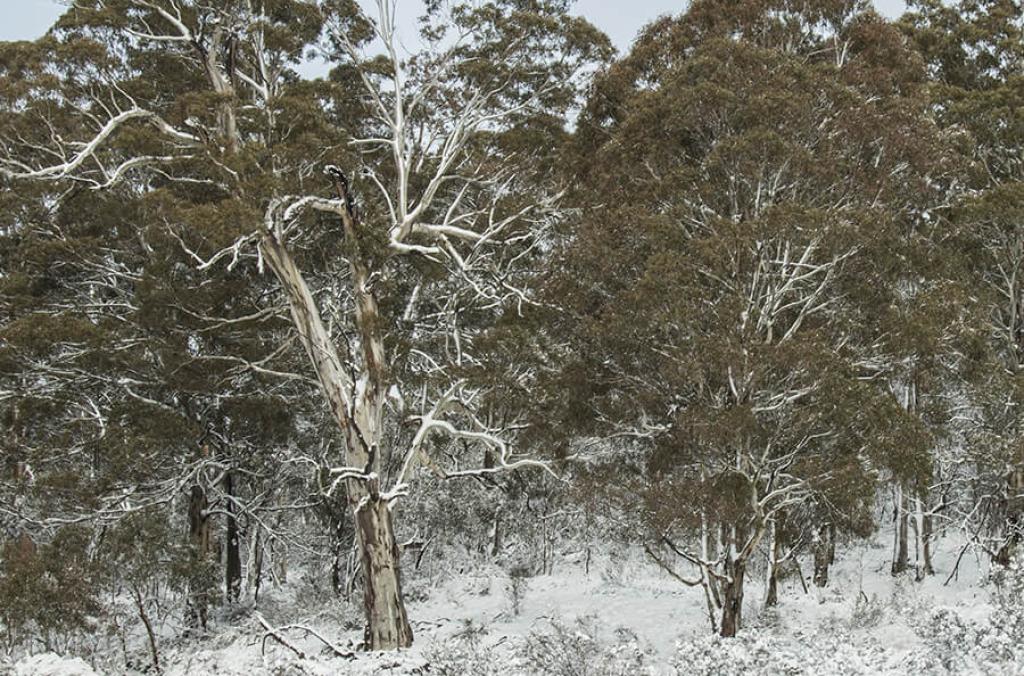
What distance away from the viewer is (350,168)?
1382cm

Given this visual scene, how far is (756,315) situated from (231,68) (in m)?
9.56

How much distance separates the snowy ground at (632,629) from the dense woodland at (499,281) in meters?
0.85

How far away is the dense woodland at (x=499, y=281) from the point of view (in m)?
11.3

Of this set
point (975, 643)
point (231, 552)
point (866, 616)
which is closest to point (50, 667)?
point (975, 643)

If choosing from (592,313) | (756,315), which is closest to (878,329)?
(756,315)

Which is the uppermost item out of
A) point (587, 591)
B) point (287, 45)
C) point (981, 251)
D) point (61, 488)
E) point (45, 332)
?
point (287, 45)

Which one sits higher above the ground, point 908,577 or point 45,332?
point 45,332

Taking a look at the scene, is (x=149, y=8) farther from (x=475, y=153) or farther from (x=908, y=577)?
(x=908, y=577)

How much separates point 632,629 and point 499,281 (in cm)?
564

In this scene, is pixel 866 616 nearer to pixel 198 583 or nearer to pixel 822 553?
pixel 822 553

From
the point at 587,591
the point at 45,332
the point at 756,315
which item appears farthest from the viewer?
the point at 587,591

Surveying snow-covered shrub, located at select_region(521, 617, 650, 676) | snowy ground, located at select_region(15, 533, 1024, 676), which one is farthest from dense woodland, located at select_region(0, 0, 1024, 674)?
snow-covered shrub, located at select_region(521, 617, 650, 676)

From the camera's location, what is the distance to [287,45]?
1473 centimetres

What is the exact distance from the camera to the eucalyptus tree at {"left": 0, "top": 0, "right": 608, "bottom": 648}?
12.6 metres
